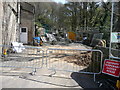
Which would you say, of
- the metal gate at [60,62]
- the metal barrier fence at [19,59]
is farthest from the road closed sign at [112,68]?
the metal barrier fence at [19,59]

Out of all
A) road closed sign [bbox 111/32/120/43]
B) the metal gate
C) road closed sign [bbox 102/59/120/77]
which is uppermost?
road closed sign [bbox 111/32/120/43]

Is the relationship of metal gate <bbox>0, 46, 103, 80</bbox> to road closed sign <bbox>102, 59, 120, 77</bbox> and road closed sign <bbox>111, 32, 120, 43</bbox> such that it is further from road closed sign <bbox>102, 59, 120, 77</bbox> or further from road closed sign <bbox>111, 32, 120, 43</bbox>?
road closed sign <bbox>111, 32, 120, 43</bbox>

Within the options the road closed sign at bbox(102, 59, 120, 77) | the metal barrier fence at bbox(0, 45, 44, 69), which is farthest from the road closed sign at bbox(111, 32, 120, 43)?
the metal barrier fence at bbox(0, 45, 44, 69)

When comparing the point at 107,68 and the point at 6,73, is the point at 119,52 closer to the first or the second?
the point at 107,68

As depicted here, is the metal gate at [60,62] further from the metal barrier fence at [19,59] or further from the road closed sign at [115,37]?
the road closed sign at [115,37]

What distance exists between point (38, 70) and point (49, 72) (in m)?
0.62

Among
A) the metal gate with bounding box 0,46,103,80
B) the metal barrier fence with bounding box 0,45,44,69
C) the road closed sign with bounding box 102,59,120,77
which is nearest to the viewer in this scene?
the road closed sign with bounding box 102,59,120,77

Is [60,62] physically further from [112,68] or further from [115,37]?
[115,37]

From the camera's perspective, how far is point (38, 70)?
6102mm

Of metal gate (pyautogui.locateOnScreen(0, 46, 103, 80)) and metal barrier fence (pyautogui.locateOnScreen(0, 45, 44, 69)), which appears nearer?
metal gate (pyautogui.locateOnScreen(0, 46, 103, 80))

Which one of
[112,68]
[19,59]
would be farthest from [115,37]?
[19,59]

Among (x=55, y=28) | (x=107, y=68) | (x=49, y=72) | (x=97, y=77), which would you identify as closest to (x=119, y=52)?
(x=107, y=68)

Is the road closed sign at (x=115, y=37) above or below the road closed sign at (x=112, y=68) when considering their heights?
above

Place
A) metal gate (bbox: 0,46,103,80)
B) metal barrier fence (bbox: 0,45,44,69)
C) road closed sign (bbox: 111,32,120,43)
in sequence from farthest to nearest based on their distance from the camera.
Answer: metal barrier fence (bbox: 0,45,44,69)
metal gate (bbox: 0,46,103,80)
road closed sign (bbox: 111,32,120,43)
